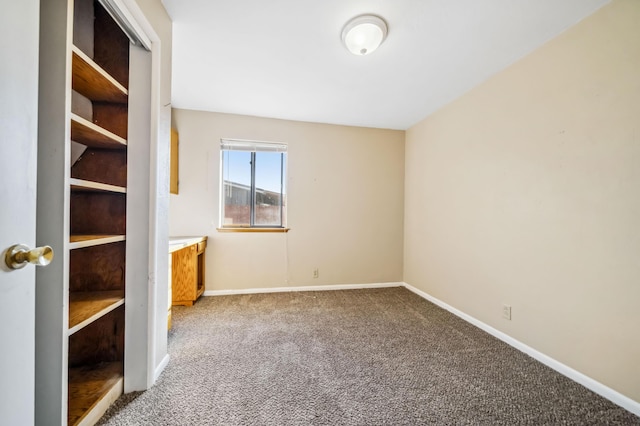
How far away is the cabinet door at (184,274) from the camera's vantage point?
2557 millimetres

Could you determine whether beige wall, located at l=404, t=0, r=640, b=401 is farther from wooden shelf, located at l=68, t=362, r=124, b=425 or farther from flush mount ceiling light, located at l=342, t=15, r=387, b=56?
wooden shelf, located at l=68, t=362, r=124, b=425

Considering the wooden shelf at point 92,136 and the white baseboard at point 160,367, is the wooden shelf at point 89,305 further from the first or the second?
the wooden shelf at point 92,136

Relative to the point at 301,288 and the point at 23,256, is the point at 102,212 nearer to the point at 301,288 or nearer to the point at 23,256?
the point at 23,256

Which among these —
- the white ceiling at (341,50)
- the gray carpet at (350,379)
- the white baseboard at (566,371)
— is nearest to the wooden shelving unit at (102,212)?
the gray carpet at (350,379)

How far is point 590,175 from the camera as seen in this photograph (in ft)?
4.90

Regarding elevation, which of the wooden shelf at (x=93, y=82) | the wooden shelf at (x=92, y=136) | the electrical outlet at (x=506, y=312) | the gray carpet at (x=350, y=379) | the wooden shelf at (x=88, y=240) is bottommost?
the gray carpet at (x=350, y=379)

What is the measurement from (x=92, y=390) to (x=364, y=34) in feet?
8.51

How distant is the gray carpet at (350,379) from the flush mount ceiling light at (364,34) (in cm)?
222

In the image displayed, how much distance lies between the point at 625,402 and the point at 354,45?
2.66 meters

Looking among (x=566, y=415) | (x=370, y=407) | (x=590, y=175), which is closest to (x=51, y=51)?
(x=370, y=407)

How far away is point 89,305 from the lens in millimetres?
1213

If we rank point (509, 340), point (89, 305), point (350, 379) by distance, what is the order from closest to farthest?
point (89, 305), point (350, 379), point (509, 340)

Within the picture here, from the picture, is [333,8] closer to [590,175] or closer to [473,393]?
[590,175]

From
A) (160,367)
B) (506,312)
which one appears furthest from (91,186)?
(506,312)
